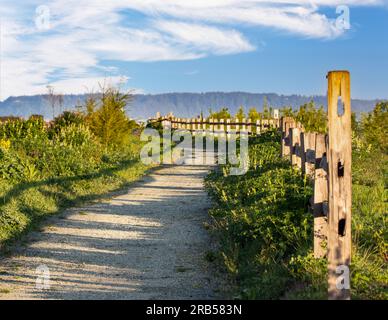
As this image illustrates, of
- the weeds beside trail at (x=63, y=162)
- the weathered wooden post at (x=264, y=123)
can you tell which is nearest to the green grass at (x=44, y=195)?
the weeds beside trail at (x=63, y=162)

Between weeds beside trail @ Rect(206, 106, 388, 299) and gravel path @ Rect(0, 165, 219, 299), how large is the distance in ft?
1.75

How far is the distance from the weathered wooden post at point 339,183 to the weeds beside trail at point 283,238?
0.93ft

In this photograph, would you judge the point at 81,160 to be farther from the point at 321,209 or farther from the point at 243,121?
the point at 243,121

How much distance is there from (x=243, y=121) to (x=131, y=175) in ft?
81.1

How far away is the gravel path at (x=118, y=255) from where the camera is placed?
24.7ft

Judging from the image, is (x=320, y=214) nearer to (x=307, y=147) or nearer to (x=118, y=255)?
(x=307, y=147)

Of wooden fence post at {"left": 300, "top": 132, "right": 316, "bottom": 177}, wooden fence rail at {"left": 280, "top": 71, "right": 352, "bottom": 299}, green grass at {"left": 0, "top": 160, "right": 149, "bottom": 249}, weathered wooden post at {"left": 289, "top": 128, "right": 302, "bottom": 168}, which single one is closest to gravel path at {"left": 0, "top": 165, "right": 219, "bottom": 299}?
green grass at {"left": 0, "top": 160, "right": 149, "bottom": 249}

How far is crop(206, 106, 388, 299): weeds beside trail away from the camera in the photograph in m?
6.64

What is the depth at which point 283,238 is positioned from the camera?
323 inches

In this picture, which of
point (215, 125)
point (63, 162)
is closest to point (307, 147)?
point (63, 162)

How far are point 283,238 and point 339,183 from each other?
241 centimetres

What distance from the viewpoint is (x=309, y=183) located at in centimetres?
975

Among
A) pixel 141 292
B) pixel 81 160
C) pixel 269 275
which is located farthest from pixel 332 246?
pixel 81 160

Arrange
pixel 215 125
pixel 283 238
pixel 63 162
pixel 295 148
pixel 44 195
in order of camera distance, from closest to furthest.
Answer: pixel 283 238
pixel 295 148
pixel 44 195
pixel 63 162
pixel 215 125
